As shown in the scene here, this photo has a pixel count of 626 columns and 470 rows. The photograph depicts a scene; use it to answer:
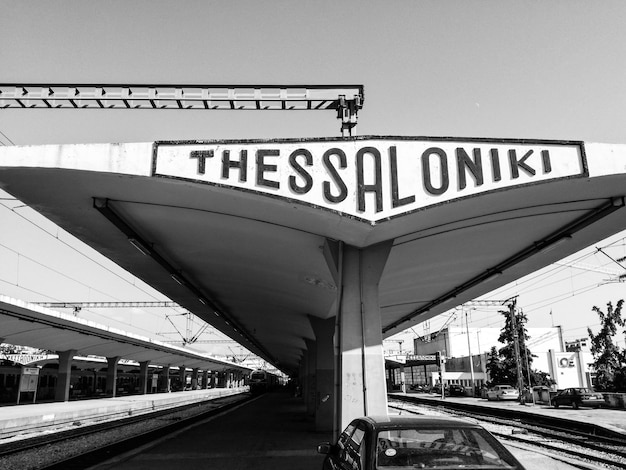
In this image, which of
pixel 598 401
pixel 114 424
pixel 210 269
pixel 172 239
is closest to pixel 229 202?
pixel 172 239

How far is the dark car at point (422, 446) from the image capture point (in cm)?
482

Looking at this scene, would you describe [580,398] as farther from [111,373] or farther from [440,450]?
[111,373]

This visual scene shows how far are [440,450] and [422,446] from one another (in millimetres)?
367

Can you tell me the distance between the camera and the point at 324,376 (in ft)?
60.9

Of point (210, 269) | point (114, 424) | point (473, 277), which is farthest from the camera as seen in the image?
point (114, 424)

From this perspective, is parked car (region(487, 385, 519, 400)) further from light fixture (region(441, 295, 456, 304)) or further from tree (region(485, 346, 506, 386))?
light fixture (region(441, 295, 456, 304))

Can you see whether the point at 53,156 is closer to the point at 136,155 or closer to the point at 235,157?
the point at 136,155

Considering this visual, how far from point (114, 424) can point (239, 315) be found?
7396 mm

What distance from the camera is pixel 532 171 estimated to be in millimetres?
8398

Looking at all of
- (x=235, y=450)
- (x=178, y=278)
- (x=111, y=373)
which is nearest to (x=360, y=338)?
(x=235, y=450)

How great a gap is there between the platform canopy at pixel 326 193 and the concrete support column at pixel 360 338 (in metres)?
0.33

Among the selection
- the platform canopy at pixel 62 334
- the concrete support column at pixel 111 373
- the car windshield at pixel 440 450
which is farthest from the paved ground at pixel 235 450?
the concrete support column at pixel 111 373

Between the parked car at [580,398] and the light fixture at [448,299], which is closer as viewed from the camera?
the light fixture at [448,299]

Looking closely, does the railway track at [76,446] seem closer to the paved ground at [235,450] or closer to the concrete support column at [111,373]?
the paved ground at [235,450]
